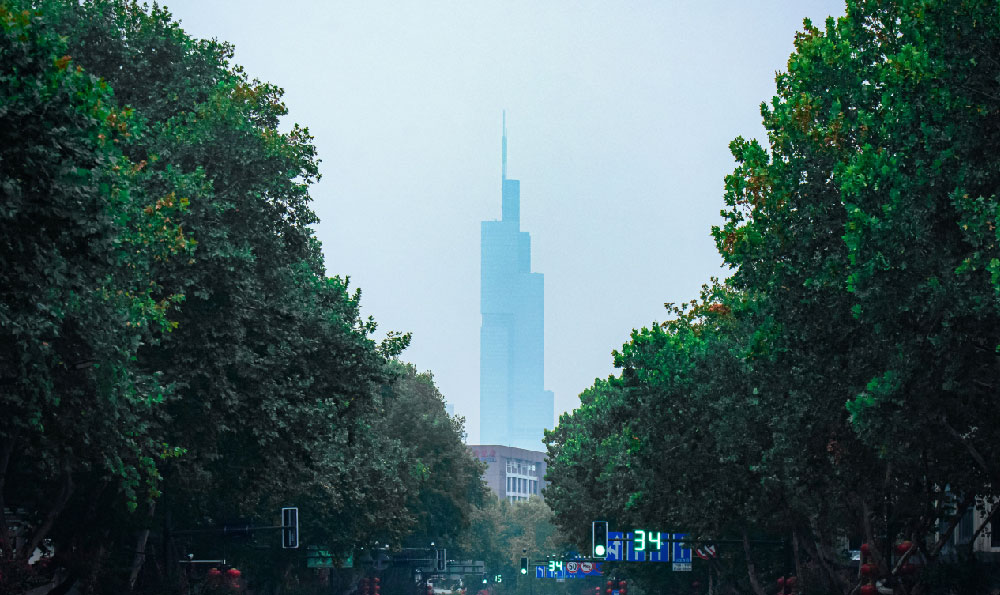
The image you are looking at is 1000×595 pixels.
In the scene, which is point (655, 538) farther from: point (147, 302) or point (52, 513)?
point (147, 302)

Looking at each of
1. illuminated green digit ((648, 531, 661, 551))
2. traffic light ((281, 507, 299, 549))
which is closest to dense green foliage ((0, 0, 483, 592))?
traffic light ((281, 507, 299, 549))

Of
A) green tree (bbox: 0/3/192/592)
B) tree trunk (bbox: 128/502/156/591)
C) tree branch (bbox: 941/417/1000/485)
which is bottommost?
tree trunk (bbox: 128/502/156/591)

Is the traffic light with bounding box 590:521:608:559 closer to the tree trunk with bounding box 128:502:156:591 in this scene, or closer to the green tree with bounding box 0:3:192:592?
the tree trunk with bounding box 128:502:156:591

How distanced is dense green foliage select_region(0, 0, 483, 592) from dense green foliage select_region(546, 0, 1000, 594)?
1145 centimetres

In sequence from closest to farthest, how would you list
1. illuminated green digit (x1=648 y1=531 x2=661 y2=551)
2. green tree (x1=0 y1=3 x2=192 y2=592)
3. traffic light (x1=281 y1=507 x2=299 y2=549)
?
green tree (x1=0 y1=3 x2=192 y2=592), traffic light (x1=281 y1=507 x2=299 y2=549), illuminated green digit (x1=648 y1=531 x2=661 y2=551)

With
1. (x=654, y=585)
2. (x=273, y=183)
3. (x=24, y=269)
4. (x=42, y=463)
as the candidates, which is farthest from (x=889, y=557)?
(x=654, y=585)

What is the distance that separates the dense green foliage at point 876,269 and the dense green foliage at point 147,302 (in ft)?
37.6

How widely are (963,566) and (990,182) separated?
639 inches

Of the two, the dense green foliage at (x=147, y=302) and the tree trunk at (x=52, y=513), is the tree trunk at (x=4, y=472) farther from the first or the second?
the tree trunk at (x=52, y=513)

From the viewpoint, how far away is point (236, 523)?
148 ft

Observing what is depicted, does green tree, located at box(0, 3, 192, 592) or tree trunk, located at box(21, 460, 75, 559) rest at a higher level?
green tree, located at box(0, 3, 192, 592)

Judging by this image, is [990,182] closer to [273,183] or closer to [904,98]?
[904,98]

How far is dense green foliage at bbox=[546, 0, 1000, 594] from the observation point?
2173 centimetres

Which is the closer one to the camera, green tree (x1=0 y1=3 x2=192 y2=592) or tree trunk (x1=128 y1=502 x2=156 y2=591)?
green tree (x1=0 y1=3 x2=192 y2=592)
